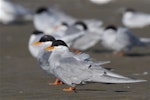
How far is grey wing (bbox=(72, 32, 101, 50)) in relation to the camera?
12.5 meters

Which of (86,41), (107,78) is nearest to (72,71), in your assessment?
(107,78)

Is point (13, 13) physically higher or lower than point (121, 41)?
higher

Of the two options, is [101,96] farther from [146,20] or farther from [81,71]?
[146,20]

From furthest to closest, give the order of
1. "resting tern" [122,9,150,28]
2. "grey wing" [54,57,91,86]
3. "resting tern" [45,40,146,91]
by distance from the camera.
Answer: "resting tern" [122,9,150,28] < "grey wing" [54,57,91,86] < "resting tern" [45,40,146,91]

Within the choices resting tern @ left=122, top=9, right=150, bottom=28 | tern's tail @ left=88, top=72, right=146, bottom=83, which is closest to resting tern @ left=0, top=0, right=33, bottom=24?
resting tern @ left=122, top=9, right=150, bottom=28

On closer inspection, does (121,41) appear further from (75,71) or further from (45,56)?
(75,71)

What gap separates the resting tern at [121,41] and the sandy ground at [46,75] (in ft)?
0.56

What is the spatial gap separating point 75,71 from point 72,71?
0.04m

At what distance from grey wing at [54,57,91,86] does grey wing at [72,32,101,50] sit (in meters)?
5.01

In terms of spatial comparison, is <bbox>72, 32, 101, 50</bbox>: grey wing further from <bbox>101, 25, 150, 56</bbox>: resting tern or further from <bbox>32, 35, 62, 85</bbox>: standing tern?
<bbox>32, 35, 62, 85</bbox>: standing tern

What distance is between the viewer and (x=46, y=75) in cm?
953

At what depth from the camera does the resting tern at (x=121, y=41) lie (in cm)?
1254

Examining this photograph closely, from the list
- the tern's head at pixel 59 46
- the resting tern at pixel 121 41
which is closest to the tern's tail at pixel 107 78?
the tern's head at pixel 59 46

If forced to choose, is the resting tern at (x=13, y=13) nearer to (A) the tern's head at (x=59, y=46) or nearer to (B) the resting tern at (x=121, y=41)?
(B) the resting tern at (x=121, y=41)
